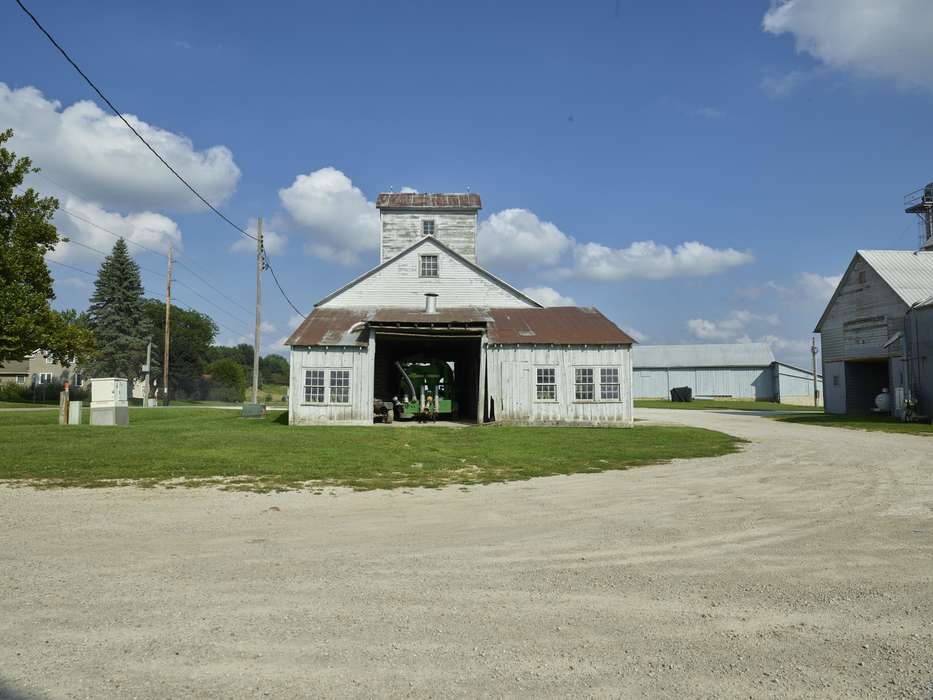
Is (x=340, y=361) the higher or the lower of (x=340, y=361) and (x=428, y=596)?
the higher

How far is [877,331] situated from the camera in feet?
110

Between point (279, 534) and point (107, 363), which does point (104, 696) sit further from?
point (107, 363)

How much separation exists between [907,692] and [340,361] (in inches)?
913

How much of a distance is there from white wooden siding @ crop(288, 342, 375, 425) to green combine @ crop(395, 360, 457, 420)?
257cm

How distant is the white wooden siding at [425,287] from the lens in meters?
31.6

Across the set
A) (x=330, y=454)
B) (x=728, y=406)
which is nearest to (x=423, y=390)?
(x=330, y=454)

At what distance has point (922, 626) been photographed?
4.26 metres

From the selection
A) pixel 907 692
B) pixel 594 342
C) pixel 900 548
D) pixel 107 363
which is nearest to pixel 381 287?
pixel 594 342

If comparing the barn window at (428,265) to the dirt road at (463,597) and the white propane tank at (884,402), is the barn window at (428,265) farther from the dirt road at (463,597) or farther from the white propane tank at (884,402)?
the white propane tank at (884,402)

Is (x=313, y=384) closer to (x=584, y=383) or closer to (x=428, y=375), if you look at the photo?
(x=428, y=375)

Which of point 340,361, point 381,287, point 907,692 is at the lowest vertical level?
point 907,692

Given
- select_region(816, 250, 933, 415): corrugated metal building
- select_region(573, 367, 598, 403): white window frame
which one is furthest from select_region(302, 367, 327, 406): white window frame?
select_region(816, 250, 933, 415): corrugated metal building

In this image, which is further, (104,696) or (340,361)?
(340,361)

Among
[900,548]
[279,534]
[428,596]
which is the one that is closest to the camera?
[428,596]
